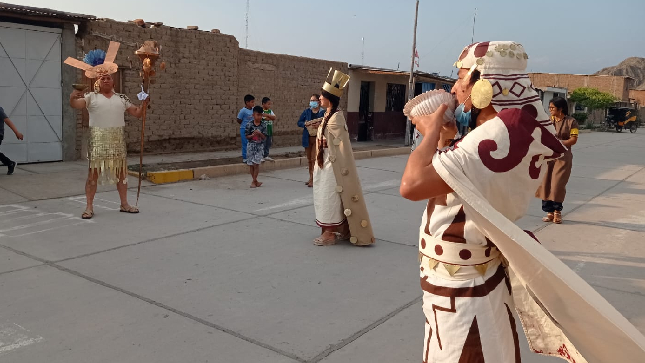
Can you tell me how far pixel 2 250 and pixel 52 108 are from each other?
19.2 feet

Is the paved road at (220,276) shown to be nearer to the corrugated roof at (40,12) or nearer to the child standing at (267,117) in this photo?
the child standing at (267,117)

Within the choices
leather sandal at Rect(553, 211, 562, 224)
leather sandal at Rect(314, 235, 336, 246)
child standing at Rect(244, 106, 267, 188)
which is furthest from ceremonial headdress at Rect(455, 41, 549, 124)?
child standing at Rect(244, 106, 267, 188)

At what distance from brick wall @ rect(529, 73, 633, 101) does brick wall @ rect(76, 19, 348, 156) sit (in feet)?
144

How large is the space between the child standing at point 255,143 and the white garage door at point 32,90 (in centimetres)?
384

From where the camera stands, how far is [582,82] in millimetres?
53062

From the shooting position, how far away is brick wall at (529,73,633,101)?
52562mm

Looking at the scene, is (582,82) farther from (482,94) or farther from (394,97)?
(482,94)

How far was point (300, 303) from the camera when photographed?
438cm

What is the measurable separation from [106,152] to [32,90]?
14.6ft

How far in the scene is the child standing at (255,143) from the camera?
9641mm

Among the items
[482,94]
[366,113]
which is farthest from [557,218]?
[366,113]

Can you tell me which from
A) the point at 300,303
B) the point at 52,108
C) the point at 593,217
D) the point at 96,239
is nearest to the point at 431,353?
the point at 300,303

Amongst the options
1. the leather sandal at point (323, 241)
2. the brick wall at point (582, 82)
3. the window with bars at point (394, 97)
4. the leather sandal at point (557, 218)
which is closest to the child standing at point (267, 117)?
the leather sandal at point (323, 241)

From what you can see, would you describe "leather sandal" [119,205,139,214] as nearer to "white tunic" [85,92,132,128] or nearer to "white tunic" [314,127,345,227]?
"white tunic" [85,92,132,128]
